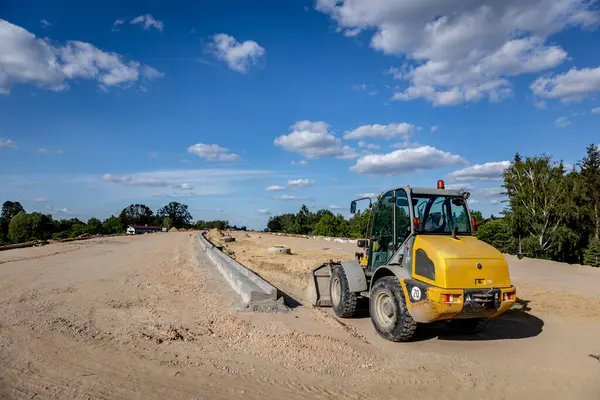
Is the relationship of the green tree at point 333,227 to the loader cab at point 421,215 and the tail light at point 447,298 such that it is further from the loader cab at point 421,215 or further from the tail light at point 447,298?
the tail light at point 447,298

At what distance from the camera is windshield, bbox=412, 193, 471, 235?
696 cm

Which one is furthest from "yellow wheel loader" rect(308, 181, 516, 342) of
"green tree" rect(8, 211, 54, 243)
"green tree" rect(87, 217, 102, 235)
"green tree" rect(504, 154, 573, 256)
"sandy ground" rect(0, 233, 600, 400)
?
"green tree" rect(87, 217, 102, 235)

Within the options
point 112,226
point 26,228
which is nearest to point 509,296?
point 26,228

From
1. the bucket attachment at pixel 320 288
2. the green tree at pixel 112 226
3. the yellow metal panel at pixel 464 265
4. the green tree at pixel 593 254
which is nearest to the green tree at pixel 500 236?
the green tree at pixel 593 254

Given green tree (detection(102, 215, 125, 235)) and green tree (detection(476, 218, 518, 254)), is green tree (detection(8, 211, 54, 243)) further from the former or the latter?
green tree (detection(476, 218, 518, 254))

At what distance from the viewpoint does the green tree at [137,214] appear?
136 m

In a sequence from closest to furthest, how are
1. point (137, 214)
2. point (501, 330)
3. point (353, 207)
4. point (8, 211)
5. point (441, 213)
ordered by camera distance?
point (441, 213) < point (501, 330) < point (353, 207) < point (8, 211) < point (137, 214)

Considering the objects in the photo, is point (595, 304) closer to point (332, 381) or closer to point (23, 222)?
point (332, 381)

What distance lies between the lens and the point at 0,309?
24.6ft

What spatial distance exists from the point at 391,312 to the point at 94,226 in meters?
110

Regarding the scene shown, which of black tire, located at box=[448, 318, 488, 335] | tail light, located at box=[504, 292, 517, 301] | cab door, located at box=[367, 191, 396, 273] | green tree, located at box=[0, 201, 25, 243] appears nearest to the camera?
tail light, located at box=[504, 292, 517, 301]

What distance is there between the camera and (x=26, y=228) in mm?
70438

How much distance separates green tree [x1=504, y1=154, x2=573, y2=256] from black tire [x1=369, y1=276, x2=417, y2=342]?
26.6m

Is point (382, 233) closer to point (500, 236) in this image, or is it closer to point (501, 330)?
point (501, 330)
